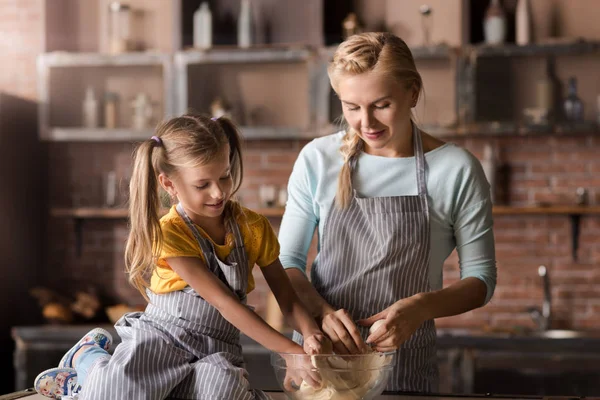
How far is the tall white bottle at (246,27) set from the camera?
14.5 ft

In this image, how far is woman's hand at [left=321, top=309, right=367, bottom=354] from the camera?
5.58 ft

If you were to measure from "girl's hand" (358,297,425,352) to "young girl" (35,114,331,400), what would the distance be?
12 centimetres

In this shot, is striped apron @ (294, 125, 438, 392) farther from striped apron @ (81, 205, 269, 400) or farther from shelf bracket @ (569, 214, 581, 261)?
shelf bracket @ (569, 214, 581, 261)

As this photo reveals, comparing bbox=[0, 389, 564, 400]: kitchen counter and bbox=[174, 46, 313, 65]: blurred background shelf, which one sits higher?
bbox=[174, 46, 313, 65]: blurred background shelf

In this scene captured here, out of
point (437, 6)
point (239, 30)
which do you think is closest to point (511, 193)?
point (437, 6)

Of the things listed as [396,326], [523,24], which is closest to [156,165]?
[396,326]

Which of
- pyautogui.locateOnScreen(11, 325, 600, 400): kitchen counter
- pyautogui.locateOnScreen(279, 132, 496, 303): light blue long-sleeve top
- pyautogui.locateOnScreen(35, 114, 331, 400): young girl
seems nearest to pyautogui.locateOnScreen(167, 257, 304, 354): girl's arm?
pyautogui.locateOnScreen(35, 114, 331, 400): young girl

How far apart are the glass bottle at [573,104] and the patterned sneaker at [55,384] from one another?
127 inches

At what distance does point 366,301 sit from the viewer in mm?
2027

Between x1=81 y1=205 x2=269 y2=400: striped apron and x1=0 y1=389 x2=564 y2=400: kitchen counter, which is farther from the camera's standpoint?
x1=0 y1=389 x2=564 y2=400: kitchen counter

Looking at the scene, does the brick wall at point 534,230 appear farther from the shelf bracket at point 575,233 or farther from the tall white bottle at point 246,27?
the tall white bottle at point 246,27

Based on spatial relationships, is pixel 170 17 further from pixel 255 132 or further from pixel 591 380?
pixel 591 380

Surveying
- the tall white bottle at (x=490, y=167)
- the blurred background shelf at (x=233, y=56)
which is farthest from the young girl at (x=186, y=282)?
the tall white bottle at (x=490, y=167)

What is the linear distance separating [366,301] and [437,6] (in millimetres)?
2690
